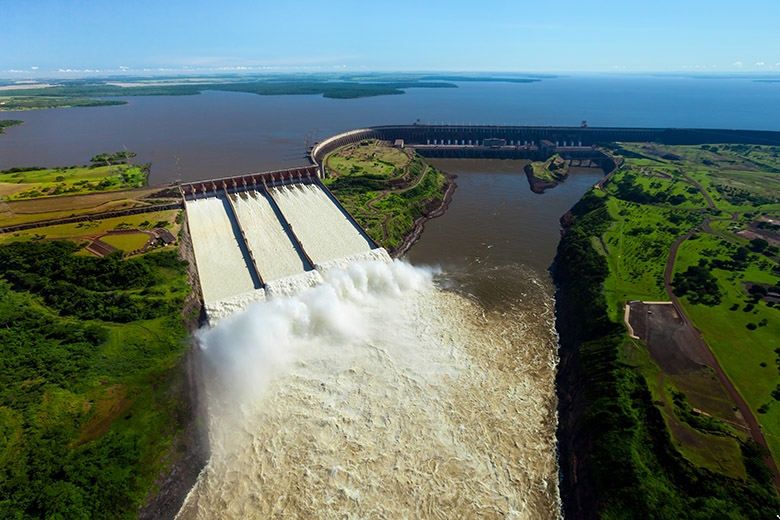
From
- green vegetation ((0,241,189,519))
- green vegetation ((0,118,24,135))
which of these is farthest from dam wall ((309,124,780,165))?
green vegetation ((0,118,24,135))

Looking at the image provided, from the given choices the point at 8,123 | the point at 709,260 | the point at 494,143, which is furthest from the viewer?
the point at 8,123

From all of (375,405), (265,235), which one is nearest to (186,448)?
(375,405)

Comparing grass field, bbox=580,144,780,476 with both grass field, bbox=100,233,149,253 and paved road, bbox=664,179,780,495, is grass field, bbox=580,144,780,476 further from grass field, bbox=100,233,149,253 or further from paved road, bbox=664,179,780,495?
grass field, bbox=100,233,149,253

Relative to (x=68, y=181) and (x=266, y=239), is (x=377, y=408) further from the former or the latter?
(x=68, y=181)

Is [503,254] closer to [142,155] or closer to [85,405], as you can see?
[85,405]

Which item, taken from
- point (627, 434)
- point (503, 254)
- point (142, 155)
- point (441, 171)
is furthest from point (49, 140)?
point (627, 434)

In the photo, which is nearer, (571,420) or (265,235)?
(571,420)

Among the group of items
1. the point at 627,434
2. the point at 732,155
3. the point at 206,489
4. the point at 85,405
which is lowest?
the point at 206,489
